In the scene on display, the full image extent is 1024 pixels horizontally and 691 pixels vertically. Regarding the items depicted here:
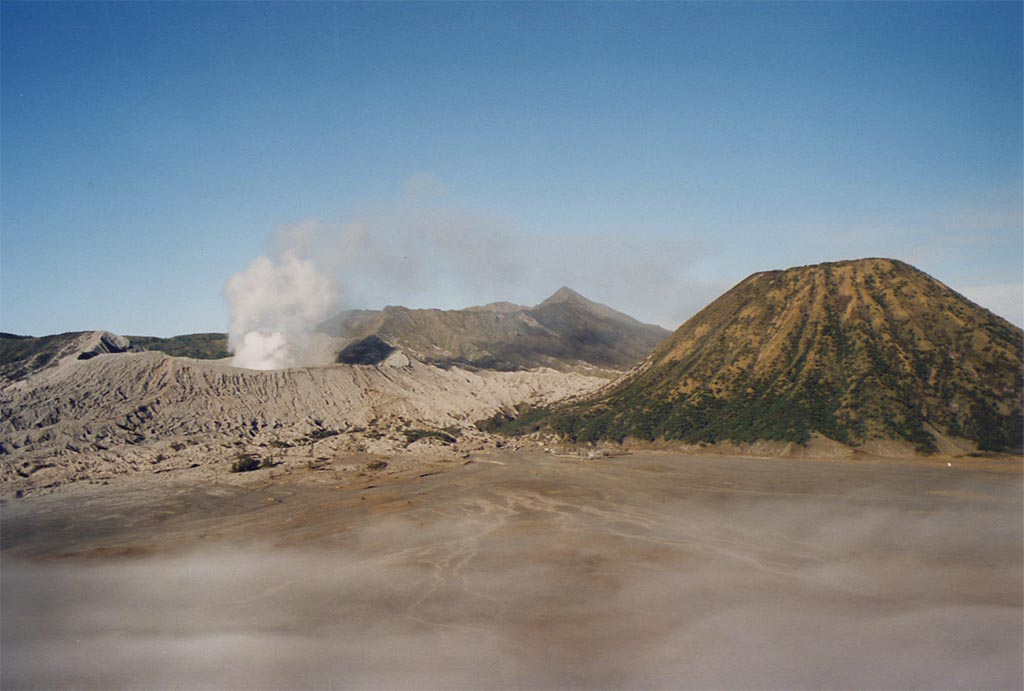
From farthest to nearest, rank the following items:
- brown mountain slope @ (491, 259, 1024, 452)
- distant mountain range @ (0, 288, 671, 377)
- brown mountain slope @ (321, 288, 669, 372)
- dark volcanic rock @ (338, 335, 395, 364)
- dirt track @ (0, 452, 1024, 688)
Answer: brown mountain slope @ (321, 288, 669, 372), distant mountain range @ (0, 288, 671, 377), dark volcanic rock @ (338, 335, 395, 364), brown mountain slope @ (491, 259, 1024, 452), dirt track @ (0, 452, 1024, 688)

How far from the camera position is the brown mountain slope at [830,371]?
71000mm

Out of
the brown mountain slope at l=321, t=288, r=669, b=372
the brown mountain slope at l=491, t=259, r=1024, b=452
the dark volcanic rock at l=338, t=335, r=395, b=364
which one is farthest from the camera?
the brown mountain slope at l=321, t=288, r=669, b=372

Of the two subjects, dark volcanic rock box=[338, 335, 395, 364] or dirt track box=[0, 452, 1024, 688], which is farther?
dark volcanic rock box=[338, 335, 395, 364]

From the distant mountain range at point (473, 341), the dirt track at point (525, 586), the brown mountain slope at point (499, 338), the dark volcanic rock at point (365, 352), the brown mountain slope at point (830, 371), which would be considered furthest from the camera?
the brown mountain slope at point (499, 338)

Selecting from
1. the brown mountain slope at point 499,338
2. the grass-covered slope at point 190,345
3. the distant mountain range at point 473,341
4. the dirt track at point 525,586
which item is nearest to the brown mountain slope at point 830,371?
the dirt track at point 525,586

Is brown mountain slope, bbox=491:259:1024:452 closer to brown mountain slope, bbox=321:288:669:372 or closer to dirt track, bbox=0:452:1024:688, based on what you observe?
dirt track, bbox=0:452:1024:688

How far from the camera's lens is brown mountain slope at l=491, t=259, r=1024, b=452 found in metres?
71.0

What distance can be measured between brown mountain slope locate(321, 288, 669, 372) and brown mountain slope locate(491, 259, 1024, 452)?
51.9 m

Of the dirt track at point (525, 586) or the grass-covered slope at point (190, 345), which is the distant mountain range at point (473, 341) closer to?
the grass-covered slope at point (190, 345)

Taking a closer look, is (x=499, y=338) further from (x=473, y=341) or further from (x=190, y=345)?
(x=190, y=345)

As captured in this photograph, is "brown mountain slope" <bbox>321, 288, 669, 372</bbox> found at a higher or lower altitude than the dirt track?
higher

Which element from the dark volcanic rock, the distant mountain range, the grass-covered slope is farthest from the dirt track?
the grass-covered slope

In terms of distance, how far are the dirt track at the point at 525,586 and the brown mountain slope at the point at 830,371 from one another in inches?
672

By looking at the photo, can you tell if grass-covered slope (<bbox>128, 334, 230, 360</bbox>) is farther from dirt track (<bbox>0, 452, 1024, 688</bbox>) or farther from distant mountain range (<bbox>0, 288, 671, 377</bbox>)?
dirt track (<bbox>0, 452, 1024, 688</bbox>)
